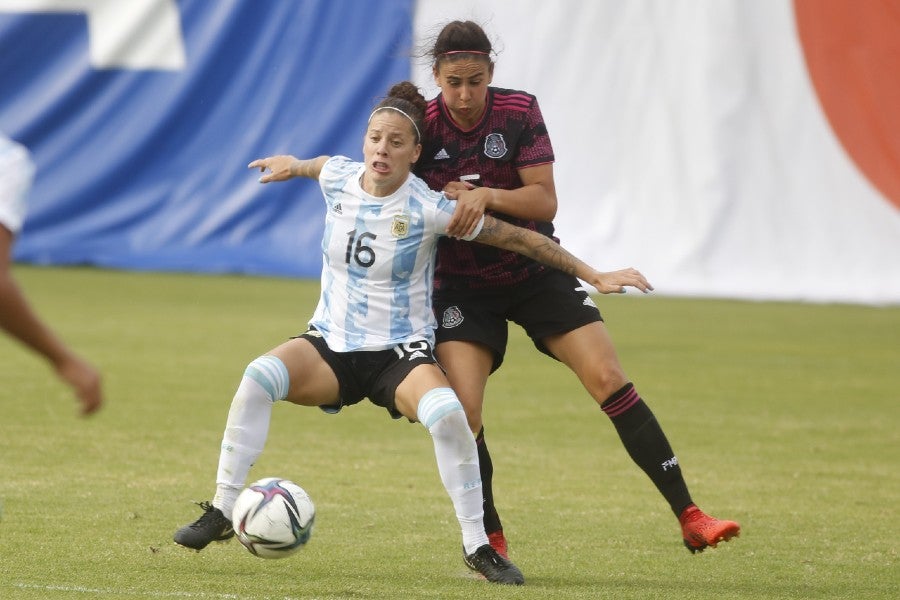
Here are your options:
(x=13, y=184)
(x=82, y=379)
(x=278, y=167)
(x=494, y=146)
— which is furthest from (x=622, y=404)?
(x=13, y=184)

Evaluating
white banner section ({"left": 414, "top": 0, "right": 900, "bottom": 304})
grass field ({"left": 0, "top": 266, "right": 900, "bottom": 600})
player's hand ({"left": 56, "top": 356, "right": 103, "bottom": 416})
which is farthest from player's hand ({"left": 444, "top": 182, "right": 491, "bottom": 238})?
white banner section ({"left": 414, "top": 0, "right": 900, "bottom": 304})

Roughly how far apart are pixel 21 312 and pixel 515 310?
278 centimetres

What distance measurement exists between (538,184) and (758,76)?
12.3 m

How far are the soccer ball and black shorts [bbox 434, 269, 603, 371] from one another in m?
1.00

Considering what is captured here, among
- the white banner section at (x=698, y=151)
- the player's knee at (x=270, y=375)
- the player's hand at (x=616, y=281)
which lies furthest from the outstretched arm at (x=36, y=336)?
the white banner section at (x=698, y=151)

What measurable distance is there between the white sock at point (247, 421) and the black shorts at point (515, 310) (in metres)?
0.78

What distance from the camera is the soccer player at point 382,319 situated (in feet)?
17.0

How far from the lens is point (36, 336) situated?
3.36 m

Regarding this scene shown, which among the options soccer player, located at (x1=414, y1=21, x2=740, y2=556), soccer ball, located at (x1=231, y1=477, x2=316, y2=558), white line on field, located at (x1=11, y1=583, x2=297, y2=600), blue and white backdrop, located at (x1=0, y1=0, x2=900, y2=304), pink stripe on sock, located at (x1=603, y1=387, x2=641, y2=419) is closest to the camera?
white line on field, located at (x1=11, y1=583, x2=297, y2=600)

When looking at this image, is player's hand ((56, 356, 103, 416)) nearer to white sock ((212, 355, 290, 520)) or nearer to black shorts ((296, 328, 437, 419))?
white sock ((212, 355, 290, 520))

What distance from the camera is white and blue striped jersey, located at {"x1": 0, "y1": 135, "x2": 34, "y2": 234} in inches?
137

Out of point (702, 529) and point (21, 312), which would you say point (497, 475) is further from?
point (21, 312)

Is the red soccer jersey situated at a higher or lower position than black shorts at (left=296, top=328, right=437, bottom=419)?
higher

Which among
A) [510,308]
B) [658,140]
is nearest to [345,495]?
[510,308]
